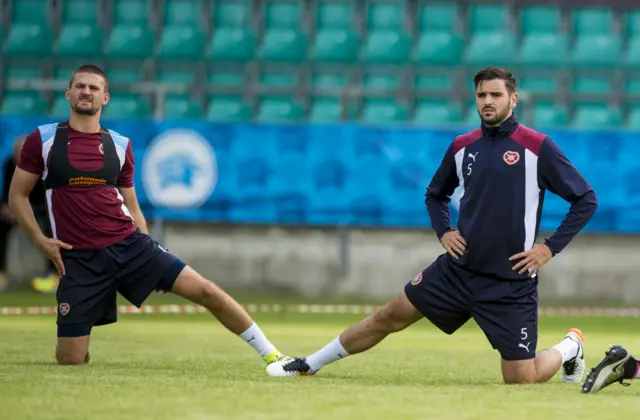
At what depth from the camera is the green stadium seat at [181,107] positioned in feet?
67.4

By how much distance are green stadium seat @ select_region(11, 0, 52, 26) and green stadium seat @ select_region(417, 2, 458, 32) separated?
6.08m

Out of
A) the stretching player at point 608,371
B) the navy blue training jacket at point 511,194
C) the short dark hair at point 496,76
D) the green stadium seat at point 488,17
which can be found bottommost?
the stretching player at point 608,371

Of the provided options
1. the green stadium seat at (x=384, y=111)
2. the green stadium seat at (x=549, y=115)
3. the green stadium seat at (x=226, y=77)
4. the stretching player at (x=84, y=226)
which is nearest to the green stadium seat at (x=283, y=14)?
the green stadium seat at (x=226, y=77)

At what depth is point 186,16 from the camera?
71.0ft

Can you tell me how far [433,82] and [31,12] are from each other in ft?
21.7

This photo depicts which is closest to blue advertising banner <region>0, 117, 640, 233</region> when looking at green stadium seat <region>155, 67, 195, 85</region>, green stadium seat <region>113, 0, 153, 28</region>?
green stadium seat <region>155, 67, 195, 85</region>

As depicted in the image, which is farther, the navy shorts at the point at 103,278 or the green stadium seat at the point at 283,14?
the green stadium seat at the point at 283,14

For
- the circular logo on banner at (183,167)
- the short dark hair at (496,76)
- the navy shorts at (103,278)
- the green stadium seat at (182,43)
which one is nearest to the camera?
the short dark hair at (496,76)

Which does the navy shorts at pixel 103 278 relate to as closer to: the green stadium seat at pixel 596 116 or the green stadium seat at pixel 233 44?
the green stadium seat at pixel 233 44

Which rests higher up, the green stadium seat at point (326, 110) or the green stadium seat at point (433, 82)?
the green stadium seat at point (433, 82)

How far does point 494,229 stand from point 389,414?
2.29 m

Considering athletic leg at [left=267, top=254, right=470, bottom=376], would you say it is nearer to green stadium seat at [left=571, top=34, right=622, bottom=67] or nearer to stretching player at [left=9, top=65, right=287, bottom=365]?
stretching player at [left=9, top=65, right=287, bottom=365]

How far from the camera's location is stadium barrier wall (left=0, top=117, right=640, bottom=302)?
19.1 m

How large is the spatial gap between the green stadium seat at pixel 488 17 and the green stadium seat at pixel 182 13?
448 centimetres
